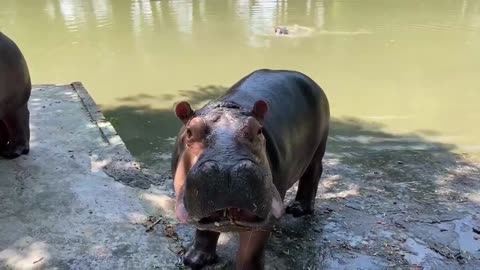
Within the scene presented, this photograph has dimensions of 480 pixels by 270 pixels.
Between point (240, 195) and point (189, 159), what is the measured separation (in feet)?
1.36

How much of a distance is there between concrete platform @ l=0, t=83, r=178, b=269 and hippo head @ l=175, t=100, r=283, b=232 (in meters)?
0.86

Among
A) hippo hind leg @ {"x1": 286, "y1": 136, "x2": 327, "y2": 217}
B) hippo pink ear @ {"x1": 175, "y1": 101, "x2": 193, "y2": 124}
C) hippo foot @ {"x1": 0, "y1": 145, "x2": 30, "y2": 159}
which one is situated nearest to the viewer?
hippo pink ear @ {"x1": 175, "y1": 101, "x2": 193, "y2": 124}

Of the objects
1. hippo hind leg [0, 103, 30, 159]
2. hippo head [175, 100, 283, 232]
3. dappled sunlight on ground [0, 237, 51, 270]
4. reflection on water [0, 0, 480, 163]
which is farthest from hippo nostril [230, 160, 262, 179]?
reflection on water [0, 0, 480, 163]

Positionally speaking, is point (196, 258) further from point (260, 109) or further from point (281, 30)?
point (281, 30)

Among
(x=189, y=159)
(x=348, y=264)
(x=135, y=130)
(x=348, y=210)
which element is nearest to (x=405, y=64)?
(x=135, y=130)

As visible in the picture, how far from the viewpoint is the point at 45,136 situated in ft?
15.5

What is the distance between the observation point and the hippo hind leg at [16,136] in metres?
4.28

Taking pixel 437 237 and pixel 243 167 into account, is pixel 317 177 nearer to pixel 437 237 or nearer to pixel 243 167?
pixel 437 237

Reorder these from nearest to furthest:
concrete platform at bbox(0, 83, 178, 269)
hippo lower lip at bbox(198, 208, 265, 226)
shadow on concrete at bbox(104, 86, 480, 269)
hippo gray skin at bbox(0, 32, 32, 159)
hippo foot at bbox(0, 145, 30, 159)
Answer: hippo lower lip at bbox(198, 208, 265, 226), concrete platform at bbox(0, 83, 178, 269), shadow on concrete at bbox(104, 86, 480, 269), hippo gray skin at bbox(0, 32, 32, 159), hippo foot at bbox(0, 145, 30, 159)

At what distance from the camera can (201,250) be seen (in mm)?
3066

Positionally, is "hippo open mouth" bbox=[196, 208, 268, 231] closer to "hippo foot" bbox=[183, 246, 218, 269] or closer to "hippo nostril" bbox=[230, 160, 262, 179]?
"hippo nostril" bbox=[230, 160, 262, 179]

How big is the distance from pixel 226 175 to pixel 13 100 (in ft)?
8.74

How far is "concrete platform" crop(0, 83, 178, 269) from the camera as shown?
10.2 feet

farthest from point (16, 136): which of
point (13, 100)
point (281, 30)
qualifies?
point (281, 30)
